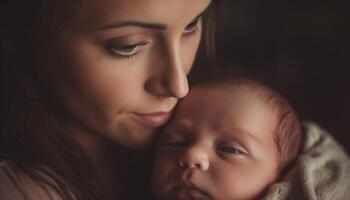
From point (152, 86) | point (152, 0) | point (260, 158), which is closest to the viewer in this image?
point (152, 0)

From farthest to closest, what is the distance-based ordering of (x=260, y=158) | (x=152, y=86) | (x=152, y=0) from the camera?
(x=260, y=158) < (x=152, y=86) < (x=152, y=0)

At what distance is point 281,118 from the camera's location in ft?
3.91

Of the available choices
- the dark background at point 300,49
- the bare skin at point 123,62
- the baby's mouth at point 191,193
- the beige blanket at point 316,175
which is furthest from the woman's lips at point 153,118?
the dark background at point 300,49

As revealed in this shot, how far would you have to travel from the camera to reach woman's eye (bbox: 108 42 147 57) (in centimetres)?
96

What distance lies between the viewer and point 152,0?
90cm

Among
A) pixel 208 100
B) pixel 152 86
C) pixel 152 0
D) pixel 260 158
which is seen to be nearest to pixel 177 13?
pixel 152 0

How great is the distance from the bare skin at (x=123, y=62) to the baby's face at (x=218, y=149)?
2.8 inches

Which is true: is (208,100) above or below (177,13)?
below

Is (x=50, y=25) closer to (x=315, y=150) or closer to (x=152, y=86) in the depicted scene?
(x=152, y=86)

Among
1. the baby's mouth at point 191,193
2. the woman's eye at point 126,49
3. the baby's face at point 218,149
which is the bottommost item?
the baby's mouth at point 191,193

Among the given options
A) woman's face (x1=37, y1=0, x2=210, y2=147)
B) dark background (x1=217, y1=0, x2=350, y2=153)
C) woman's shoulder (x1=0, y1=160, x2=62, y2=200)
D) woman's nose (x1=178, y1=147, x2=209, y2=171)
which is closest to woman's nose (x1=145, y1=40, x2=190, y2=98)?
woman's face (x1=37, y1=0, x2=210, y2=147)

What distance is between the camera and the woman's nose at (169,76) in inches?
38.7

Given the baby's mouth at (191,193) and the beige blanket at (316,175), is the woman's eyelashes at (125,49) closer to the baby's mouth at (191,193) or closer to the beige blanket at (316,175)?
the baby's mouth at (191,193)

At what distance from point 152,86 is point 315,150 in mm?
498
